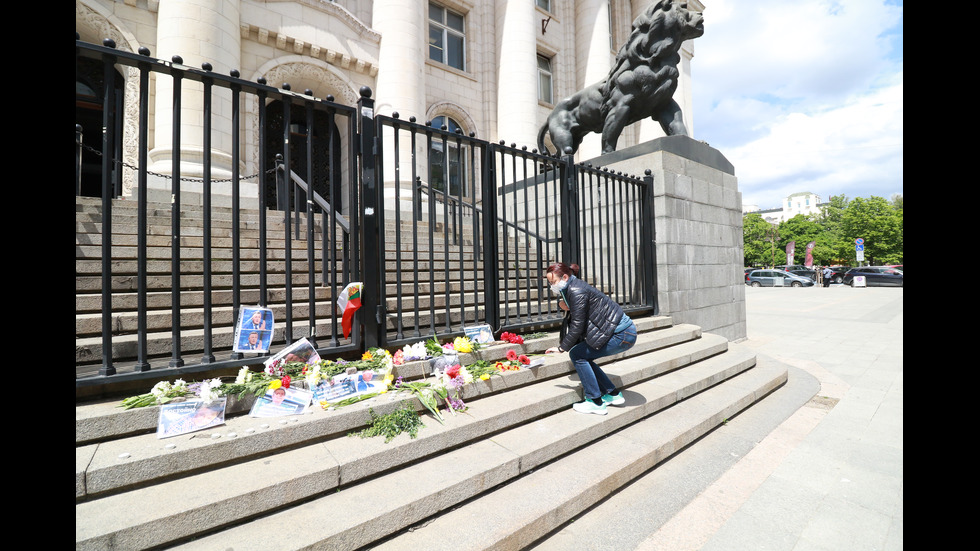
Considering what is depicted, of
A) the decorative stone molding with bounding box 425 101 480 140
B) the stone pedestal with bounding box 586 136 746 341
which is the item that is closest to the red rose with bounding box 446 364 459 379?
the stone pedestal with bounding box 586 136 746 341

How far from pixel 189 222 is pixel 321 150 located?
6.80m

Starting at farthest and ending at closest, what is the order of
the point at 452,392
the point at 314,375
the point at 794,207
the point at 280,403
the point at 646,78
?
the point at 794,207 < the point at 646,78 < the point at 452,392 < the point at 314,375 < the point at 280,403

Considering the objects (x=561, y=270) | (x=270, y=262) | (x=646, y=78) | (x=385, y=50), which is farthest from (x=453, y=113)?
(x=561, y=270)

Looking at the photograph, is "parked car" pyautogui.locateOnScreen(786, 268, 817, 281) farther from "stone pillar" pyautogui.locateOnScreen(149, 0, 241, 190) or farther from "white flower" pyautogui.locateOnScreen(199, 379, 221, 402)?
"white flower" pyautogui.locateOnScreen(199, 379, 221, 402)

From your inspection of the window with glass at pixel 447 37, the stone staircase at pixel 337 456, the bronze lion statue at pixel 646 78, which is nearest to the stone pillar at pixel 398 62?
the window with glass at pixel 447 37

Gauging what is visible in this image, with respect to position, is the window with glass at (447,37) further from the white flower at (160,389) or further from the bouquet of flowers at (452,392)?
the white flower at (160,389)

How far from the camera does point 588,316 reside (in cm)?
368

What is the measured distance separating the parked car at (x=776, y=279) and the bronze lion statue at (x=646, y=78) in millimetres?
30518

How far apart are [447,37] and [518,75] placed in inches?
122

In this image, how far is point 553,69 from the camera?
1812cm

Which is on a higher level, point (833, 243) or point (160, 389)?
point (833, 243)

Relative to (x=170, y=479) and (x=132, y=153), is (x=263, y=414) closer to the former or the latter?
(x=170, y=479)

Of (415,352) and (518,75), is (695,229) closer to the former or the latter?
(415,352)
